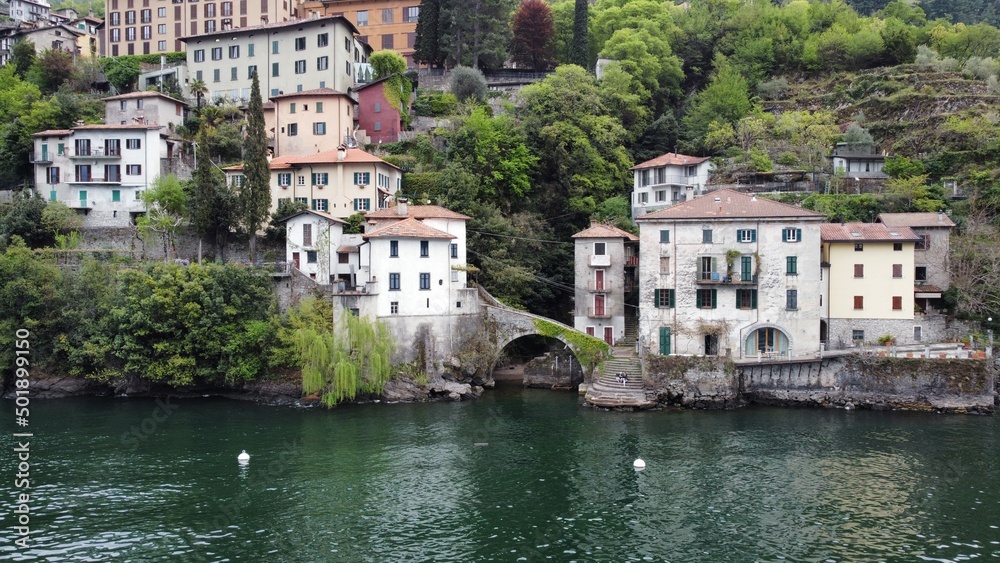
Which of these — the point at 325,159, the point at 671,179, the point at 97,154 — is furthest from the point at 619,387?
the point at 97,154

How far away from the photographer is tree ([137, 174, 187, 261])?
62.2 m

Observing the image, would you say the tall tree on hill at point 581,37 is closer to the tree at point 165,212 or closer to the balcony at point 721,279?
the balcony at point 721,279

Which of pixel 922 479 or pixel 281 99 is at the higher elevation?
pixel 281 99

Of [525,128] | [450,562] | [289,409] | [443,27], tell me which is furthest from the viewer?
[443,27]

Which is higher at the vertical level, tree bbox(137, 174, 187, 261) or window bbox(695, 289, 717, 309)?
tree bbox(137, 174, 187, 261)

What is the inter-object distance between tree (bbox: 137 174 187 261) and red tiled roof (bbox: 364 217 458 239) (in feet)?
59.5

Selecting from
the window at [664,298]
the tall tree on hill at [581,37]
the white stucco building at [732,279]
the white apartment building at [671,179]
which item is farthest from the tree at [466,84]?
the window at [664,298]

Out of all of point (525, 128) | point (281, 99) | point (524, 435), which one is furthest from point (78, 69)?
point (524, 435)

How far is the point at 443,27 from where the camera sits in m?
86.2

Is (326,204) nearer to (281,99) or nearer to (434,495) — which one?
(281,99)

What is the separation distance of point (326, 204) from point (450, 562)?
1698 inches

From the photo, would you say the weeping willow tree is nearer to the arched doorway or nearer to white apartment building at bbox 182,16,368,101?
the arched doorway

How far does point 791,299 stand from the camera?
170 feet

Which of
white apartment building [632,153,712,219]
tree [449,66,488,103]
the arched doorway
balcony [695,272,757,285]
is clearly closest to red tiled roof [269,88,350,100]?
tree [449,66,488,103]
